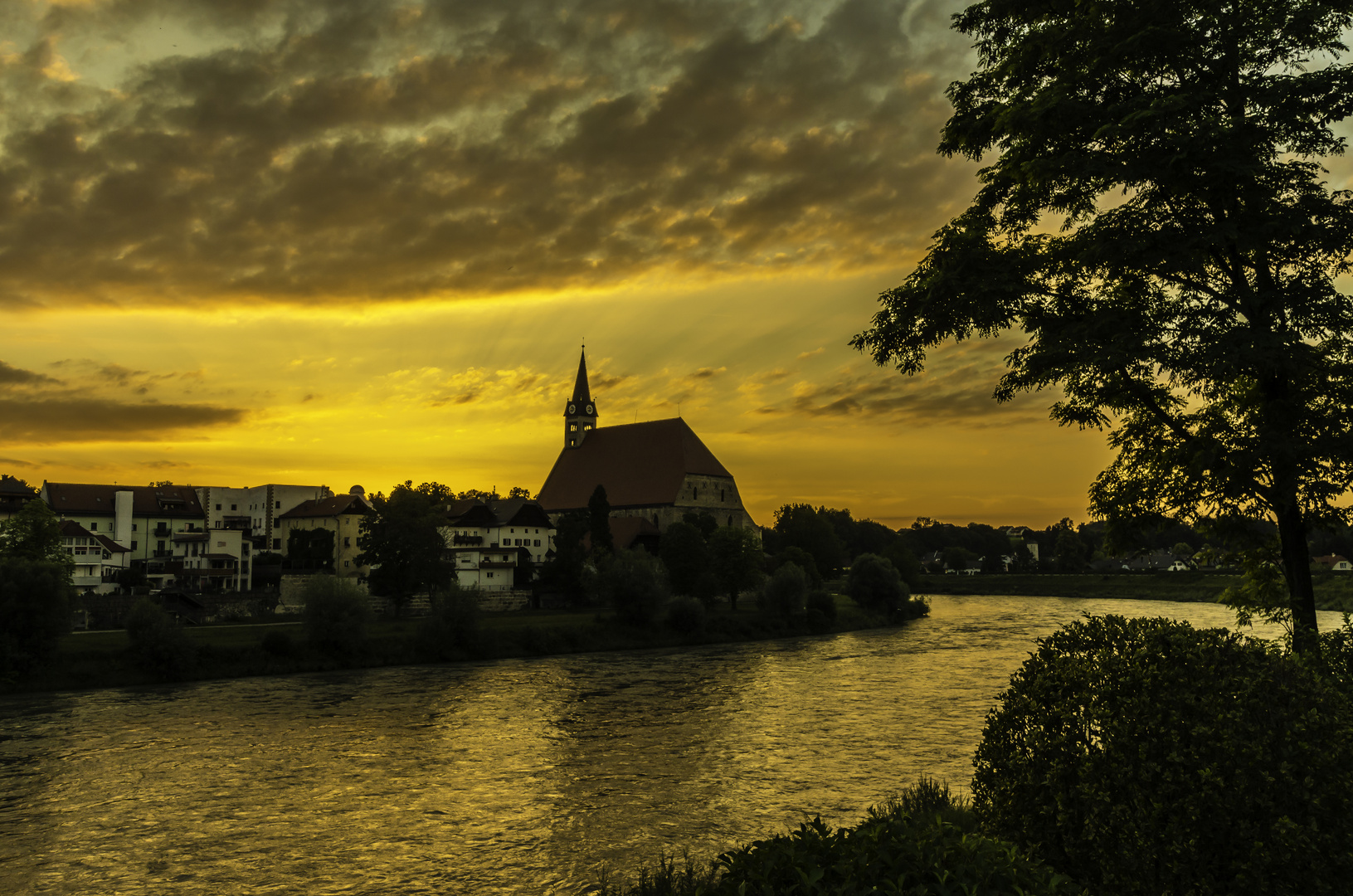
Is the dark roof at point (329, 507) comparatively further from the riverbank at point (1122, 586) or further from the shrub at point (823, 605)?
the riverbank at point (1122, 586)

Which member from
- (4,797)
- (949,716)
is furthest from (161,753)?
(949,716)

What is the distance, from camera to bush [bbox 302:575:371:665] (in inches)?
1854

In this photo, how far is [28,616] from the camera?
39.8 meters

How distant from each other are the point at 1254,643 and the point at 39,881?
1746cm

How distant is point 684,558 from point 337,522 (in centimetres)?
4541

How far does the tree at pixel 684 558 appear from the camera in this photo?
71.9 m

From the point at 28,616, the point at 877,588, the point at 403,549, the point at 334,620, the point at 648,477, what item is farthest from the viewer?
the point at 648,477

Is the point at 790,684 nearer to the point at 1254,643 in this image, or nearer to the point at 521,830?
the point at 521,830

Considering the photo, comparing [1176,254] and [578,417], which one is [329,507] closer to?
[578,417]

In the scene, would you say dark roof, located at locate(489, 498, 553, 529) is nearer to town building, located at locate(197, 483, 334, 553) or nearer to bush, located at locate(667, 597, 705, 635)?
town building, located at locate(197, 483, 334, 553)

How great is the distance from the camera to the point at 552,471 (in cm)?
12469

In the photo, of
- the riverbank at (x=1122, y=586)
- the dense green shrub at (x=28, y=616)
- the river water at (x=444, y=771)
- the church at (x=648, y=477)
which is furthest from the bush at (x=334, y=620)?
the riverbank at (x=1122, y=586)

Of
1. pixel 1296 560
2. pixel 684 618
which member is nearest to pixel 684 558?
pixel 684 618

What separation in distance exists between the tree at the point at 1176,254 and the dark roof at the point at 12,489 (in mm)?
93681
